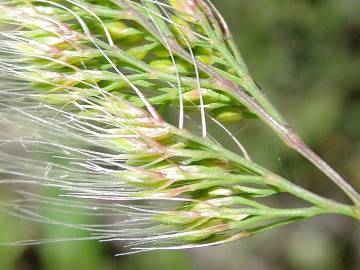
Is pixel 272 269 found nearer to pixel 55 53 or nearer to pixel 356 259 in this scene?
pixel 356 259

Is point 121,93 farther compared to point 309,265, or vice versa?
point 309,265

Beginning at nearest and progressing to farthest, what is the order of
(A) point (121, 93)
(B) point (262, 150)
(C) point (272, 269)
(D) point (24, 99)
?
(A) point (121, 93), (D) point (24, 99), (B) point (262, 150), (C) point (272, 269)

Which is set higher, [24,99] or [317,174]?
[24,99]

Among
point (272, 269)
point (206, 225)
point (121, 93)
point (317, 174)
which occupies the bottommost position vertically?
point (272, 269)

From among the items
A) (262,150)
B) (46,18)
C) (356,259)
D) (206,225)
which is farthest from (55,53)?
(356,259)

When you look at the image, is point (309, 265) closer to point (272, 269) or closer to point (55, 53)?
point (272, 269)

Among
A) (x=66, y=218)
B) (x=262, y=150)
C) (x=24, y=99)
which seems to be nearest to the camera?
(x=24, y=99)
